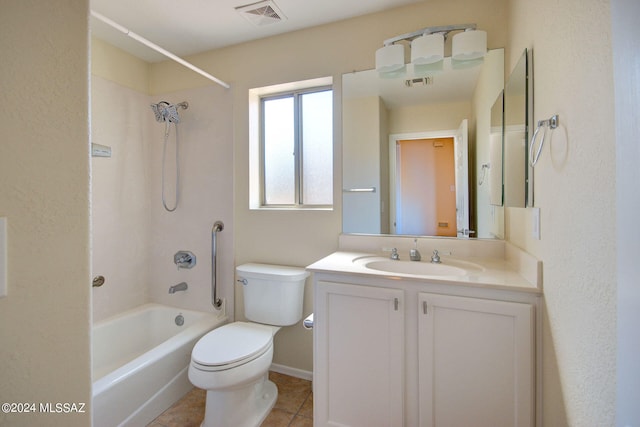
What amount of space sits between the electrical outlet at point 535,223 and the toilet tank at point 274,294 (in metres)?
1.26

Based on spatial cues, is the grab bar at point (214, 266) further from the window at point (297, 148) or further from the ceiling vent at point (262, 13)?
the ceiling vent at point (262, 13)

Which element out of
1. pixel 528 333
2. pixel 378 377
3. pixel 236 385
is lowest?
pixel 236 385

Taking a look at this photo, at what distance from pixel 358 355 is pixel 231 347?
700 mm

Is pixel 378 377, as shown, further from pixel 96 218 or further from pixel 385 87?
pixel 96 218

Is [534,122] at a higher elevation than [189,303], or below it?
higher

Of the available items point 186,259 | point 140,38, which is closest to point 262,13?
point 140,38

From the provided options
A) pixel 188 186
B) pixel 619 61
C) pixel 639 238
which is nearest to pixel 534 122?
pixel 619 61

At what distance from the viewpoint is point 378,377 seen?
131 cm

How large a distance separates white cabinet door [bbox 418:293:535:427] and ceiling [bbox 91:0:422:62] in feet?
5.68

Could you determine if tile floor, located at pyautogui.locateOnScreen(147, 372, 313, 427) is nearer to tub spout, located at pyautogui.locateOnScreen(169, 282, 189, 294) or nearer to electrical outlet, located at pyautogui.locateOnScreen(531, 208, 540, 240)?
tub spout, located at pyautogui.locateOnScreen(169, 282, 189, 294)

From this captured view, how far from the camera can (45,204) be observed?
1.73 ft

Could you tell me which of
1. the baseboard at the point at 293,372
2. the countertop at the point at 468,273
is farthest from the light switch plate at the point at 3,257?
the baseboard at the point at 293,372

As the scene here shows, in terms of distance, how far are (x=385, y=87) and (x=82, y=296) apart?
1839mm

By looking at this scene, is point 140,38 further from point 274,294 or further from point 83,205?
point 274,294
